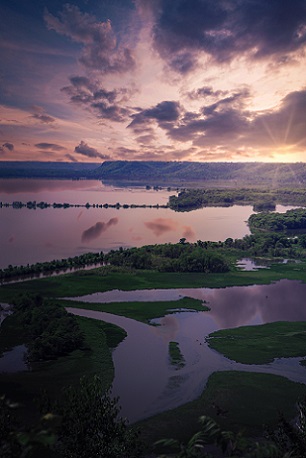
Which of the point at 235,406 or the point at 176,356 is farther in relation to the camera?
the point at 176,356

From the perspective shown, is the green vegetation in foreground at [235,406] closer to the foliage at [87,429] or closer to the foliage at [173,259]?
the foliage at [87,429]

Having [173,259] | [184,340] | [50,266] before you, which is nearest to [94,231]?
[50,266]

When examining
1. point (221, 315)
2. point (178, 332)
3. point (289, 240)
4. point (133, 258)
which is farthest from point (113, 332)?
point (289, 240)

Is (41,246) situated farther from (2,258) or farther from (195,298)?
(195,298)

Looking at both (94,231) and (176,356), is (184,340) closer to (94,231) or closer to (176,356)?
(176,356)

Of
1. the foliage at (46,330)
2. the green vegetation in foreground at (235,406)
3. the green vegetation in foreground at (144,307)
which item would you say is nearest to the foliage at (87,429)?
the green vegetation in foreground at (235,406)
